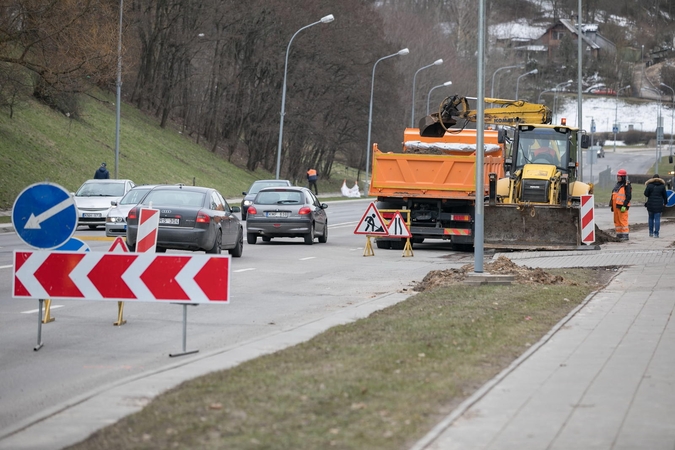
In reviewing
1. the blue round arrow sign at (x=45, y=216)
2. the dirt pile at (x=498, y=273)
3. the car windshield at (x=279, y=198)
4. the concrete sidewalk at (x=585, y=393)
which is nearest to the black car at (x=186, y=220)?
the dirt pile at (x=498, y=273)

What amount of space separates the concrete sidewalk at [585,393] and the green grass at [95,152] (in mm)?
29856

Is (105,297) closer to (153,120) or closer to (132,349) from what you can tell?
(132,349)

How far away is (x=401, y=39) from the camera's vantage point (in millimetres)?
95188

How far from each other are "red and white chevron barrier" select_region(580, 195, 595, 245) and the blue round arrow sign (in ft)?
52.5

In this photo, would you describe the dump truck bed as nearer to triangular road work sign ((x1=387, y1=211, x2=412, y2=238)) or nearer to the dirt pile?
triangular road work sign ((x1=387, y1=211, x2=412, y2=238))

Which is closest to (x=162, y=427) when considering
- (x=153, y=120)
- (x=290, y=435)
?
(x=290, y=435)

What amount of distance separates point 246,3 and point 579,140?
4266 centimetres

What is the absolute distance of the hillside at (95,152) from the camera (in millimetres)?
42750

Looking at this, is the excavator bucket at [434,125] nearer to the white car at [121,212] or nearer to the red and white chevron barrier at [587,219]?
the red and white chevron barrier at [587,219]

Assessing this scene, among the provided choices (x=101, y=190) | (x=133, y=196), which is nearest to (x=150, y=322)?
(x=133, y=196)

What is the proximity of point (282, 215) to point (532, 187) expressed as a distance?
248 inches

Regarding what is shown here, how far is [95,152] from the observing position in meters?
50.6

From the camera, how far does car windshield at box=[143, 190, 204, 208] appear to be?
21.4m

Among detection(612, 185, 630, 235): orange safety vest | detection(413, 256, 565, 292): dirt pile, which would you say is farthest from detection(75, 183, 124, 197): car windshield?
detection(413, 256, 565, 292): dirt pile
